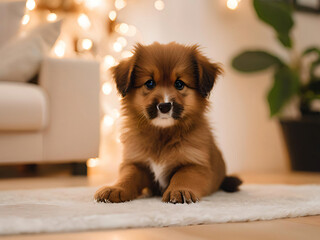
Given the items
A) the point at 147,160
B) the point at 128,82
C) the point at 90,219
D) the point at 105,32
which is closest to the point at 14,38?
the point at 105,32

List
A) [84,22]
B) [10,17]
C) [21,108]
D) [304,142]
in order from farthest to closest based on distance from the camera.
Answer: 1. [84,22]
2. [304,142]
3. [10,17]
4. [21,108]

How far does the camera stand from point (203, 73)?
1574 mm

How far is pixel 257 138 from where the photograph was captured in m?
3.87

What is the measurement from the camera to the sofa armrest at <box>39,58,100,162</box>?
2652 millimetres

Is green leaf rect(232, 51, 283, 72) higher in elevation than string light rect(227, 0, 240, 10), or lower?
lower

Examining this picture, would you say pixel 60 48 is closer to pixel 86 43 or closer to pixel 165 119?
pixel 86 43

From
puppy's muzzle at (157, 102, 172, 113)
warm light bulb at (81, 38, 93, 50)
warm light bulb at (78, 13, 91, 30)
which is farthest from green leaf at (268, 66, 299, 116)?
puppy's muzzle at (157, 102, 172, 113)

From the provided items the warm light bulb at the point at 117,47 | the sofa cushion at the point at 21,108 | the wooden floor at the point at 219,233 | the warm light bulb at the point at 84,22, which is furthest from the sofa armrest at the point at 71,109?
the wooden floor at the point at 219,233

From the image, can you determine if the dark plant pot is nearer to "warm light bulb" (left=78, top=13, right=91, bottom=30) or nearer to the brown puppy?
the brown puppy

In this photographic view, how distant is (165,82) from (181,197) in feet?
1.58

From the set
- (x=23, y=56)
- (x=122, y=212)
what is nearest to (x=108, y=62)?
(x=23, y=56)

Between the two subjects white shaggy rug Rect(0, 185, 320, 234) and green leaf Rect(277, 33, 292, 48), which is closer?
white shaggy rug Rect(0, 185, 320, 234)

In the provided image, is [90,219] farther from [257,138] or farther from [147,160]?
[257,138]

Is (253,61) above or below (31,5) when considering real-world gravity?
below
